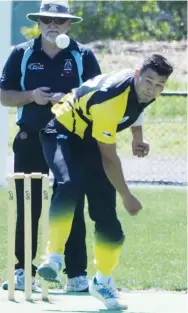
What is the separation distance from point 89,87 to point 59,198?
2.40 ft

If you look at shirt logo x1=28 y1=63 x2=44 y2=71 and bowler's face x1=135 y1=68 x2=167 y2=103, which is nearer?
bowler's face x1=135 y1=68 x2=167 y2=103

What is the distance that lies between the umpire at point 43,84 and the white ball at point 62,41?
0.33 ft

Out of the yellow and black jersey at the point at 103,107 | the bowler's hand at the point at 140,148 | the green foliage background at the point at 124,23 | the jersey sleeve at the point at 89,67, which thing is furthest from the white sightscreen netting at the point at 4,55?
the green foliage background at the point at 124,23

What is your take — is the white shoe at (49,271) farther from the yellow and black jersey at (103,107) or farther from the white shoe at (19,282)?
the white shoe at (19,282)

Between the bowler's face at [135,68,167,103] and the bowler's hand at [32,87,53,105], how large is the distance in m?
1.00

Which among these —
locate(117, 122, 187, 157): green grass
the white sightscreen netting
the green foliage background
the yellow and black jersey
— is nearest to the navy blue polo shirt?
the yellow and black jersey

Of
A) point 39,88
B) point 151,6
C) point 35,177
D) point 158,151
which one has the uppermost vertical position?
point 39,88

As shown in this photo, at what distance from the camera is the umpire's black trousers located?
23.4ft

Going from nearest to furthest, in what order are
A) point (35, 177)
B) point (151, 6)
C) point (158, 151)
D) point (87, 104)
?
point (87, 104)
point (35, 177)
point (158, 151)
point (151, 6)

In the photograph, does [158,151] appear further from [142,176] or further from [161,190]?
[161,190]

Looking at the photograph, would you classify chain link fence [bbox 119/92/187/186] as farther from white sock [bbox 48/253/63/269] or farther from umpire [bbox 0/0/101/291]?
white sock [bbox 48/253/63/269]

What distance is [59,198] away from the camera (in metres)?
6.23

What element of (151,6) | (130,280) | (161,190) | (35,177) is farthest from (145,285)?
(151,6)

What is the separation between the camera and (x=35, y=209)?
723cm
